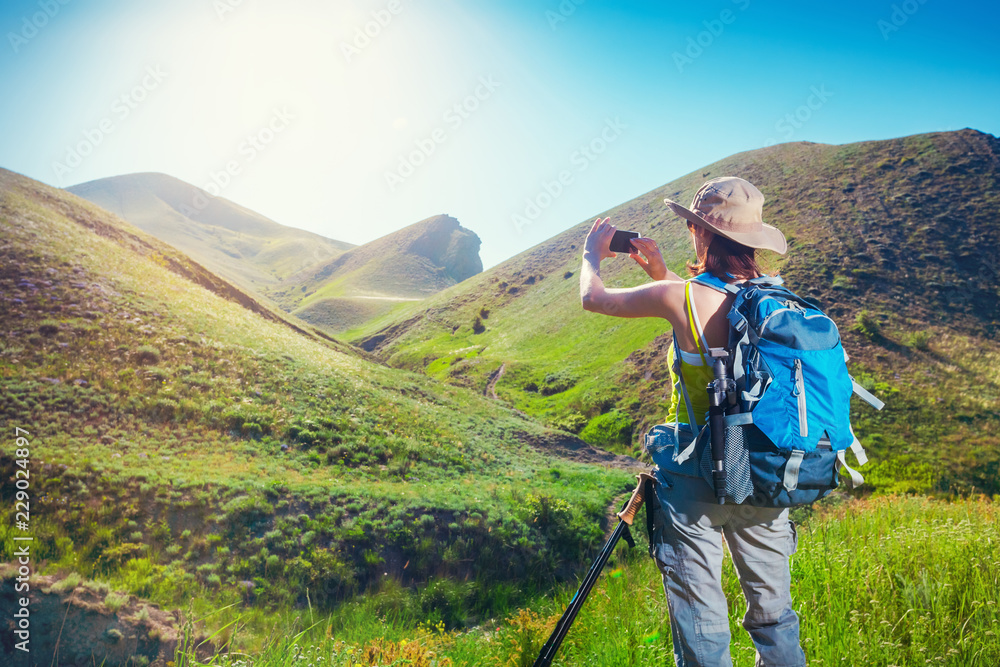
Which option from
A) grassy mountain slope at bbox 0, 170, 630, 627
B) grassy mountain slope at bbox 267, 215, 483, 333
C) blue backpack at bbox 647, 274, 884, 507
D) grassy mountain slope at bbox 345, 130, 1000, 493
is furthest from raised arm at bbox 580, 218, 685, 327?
grassy mountain slope at bbox 267, 215, 483, 333

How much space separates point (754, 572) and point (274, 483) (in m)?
9.23

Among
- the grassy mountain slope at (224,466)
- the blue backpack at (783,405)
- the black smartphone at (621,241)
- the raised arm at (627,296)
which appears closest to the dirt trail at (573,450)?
the grassy mountain slope at (224,466)

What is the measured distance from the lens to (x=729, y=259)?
2.56 meters

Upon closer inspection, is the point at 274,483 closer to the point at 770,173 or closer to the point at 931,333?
the point at 931,333

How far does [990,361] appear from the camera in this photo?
906 inches

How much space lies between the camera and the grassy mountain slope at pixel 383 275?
8706 centimetres

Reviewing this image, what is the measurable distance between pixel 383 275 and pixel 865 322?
110879 millimetres

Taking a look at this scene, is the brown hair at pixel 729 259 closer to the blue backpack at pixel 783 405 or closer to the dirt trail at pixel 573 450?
the blue backpack at pixel 783 405

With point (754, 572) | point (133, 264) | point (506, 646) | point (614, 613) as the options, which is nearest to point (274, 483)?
point (506, 646)

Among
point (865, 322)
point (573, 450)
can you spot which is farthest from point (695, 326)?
point (865, 322)

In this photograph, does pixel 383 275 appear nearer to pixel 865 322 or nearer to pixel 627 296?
pixel 865 322

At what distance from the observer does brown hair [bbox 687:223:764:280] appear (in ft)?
8.39

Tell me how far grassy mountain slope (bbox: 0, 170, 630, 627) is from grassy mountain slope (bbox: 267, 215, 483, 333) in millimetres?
66357

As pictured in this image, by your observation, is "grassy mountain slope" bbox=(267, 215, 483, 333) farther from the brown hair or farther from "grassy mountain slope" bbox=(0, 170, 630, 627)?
the brown hair
